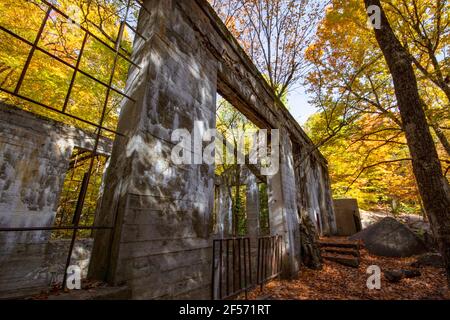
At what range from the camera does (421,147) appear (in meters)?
3.15

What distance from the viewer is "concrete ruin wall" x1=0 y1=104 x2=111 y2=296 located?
5355mm

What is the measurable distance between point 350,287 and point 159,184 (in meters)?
5.10

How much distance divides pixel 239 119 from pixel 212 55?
6.85 m

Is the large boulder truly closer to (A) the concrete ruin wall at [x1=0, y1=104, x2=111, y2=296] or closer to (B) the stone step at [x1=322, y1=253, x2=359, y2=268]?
(B) the stone step at [x1=322, y1=253, x2=359, y2=268]

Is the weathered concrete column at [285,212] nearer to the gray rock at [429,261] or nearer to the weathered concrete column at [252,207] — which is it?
the gray rock at [429,261]

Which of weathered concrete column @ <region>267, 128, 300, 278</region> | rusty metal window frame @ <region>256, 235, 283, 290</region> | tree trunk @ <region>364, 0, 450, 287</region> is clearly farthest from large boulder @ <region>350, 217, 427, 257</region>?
tree trunk @ <region>364, 0, 450, 287</region>

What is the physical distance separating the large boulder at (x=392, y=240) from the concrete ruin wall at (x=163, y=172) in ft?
23.5

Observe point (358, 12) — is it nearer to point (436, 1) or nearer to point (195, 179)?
point (436, 1)

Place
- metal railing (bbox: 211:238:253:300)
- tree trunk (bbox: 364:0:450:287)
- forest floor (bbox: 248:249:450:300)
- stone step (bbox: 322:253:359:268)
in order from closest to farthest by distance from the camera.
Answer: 1. tree trunk (bbox: 364:0:450:287)
2. metal railing (bbox: 211:238:253:300)
3. forest floor (bbox: 248:249:450:300)
4. stone step (bbox: 322:253:359:268)

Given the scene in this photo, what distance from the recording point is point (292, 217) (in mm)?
6586

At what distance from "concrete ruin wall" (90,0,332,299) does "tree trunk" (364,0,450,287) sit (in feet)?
10.2

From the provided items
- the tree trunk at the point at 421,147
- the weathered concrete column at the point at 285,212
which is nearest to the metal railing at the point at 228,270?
the weathered concrete column at the point at 285,212
